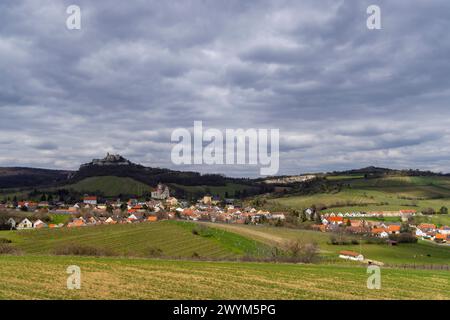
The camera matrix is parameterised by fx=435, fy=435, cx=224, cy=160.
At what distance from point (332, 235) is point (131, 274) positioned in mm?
67945

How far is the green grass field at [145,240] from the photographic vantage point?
6075 centimetres

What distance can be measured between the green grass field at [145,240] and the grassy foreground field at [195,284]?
2603 centimetres

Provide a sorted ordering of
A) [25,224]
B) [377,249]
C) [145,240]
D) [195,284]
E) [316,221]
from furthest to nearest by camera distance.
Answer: [316,221]
[25,224]
[377,249]
[145,240]
[195,284]

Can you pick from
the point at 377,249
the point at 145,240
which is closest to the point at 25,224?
the point at 145,240

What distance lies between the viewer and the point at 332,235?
9000 centimetres

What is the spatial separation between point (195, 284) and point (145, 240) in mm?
44352

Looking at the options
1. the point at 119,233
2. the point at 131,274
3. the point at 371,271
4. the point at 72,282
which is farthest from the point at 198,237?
the point at 72,282

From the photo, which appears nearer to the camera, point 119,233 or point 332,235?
point 119,233

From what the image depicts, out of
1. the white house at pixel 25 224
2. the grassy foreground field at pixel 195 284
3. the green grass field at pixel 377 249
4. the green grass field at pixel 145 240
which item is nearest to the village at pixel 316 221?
the white house at pixel 25 224

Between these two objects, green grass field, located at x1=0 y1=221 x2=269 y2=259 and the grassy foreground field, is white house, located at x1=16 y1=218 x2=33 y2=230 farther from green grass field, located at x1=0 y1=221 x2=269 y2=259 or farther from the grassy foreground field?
the grassy foreground field

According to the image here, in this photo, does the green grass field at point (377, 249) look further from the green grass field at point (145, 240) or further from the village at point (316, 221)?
the village at point (316, 221)

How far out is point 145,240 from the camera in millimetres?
68250

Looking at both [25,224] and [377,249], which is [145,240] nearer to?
[377,249]
